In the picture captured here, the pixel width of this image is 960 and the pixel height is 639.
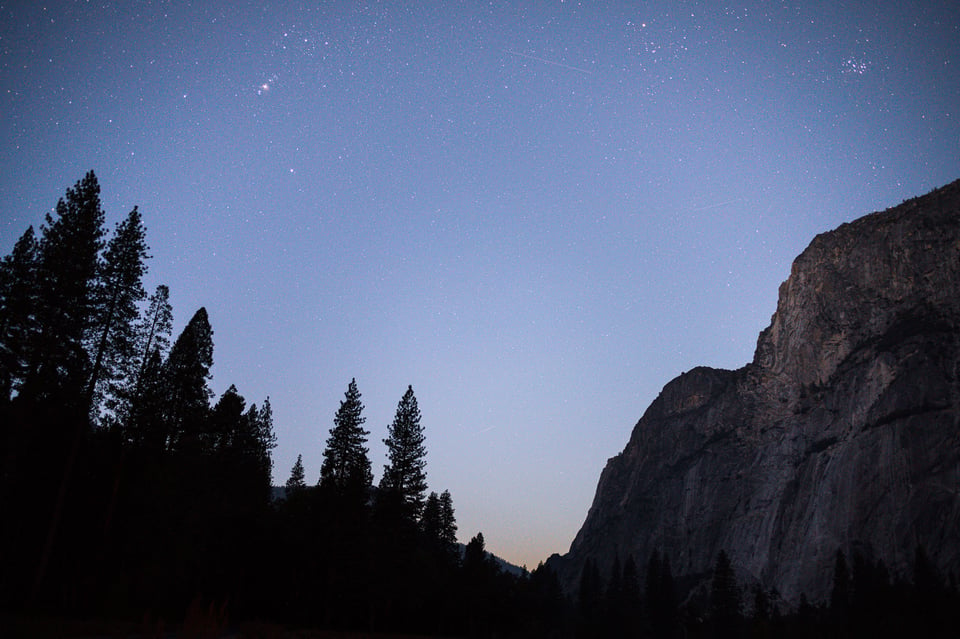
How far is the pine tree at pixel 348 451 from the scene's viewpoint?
44625 mm

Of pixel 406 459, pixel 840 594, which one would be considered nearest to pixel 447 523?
pixel 406 459

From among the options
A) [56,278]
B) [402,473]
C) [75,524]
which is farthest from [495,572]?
[56,278]

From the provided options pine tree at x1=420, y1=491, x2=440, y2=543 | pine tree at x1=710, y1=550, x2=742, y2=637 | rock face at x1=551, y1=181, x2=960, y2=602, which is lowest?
pine tree at x1=710, y1=550, x2=742, y2=637

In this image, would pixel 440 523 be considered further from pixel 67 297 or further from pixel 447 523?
pixel 67 297

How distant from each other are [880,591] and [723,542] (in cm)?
9547

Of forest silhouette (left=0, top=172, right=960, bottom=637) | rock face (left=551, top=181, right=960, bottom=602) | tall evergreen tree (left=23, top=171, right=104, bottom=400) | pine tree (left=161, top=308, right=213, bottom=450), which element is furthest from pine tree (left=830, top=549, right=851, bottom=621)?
tall evergreen tree (left=23, top=171, right=104, bottom=400)

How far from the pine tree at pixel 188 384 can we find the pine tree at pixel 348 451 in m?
9.10

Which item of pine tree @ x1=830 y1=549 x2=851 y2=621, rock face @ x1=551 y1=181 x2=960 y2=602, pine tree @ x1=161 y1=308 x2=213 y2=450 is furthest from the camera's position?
rock face @ x1=551 y1=181 x2=960 y2=602

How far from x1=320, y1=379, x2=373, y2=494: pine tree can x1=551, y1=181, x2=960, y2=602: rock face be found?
11503cm

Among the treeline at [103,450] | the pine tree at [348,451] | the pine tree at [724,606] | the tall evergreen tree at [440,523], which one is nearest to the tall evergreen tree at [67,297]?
the treeline at [103,450]

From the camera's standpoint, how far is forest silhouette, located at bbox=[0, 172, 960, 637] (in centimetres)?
2219

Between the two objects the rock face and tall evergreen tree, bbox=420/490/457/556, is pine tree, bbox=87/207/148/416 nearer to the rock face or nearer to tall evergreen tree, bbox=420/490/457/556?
tall evergreen tree, bbox=420/490/457/556

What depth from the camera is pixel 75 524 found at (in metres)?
30.0

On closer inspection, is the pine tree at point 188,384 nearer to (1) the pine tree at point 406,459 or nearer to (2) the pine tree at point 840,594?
(1) the pine tree at point 406,459
